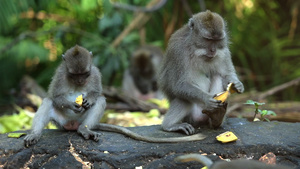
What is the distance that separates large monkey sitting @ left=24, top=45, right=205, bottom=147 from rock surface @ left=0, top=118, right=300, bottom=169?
0.67 ft

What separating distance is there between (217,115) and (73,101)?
1.89 meters

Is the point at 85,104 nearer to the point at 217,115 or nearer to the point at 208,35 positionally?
the point at 217,115

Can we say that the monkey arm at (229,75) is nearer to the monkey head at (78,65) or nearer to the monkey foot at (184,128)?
the monkey foot at (184,128)

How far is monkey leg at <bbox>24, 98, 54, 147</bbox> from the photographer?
478cm

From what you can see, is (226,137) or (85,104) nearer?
(226,137)

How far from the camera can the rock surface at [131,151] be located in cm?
445

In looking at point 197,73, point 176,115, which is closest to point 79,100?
point 176,115

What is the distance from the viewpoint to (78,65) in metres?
5.14

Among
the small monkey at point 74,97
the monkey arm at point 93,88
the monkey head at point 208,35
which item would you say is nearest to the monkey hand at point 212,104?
the monkey head at point 208,35

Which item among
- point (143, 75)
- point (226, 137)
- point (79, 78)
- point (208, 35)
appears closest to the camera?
point (226, 137)

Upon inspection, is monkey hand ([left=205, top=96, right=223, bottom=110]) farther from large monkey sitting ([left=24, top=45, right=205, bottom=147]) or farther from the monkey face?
the monkey face

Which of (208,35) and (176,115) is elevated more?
(208,35)

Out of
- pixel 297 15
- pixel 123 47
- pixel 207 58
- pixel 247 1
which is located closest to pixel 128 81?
pixel 123 47

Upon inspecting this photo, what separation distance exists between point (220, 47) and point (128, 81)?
6.33 m
